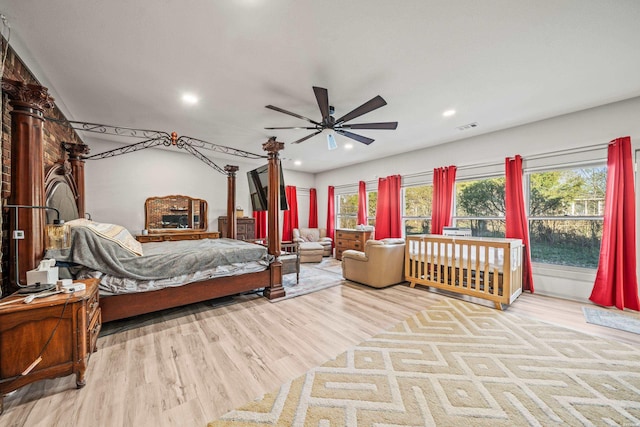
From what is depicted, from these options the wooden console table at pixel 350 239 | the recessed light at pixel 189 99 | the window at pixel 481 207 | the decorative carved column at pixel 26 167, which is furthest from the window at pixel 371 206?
the decorative carved column at pixel 26 167

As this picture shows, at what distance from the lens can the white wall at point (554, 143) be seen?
311cm

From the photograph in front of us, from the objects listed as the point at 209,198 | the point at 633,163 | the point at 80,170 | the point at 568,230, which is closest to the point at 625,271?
the point at 568,230

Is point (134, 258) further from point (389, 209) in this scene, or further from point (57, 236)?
point (389, 209)

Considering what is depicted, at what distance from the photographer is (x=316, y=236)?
7.25m

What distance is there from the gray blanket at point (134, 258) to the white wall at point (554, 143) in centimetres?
424

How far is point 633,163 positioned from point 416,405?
4052 millimetres

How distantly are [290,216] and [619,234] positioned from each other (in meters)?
6.28

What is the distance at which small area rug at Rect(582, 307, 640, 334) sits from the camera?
2546 mm

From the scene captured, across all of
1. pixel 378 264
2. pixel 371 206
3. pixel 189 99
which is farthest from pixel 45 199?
pixel 371 206

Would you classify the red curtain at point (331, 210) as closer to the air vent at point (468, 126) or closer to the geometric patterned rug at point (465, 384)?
the air vent at point (468, 126)

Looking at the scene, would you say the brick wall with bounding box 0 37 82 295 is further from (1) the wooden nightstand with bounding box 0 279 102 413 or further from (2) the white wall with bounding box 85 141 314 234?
(2) the white wall with bounding box 85 141 314 234

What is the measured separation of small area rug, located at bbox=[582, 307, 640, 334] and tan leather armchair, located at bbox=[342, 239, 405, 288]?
2229 mm

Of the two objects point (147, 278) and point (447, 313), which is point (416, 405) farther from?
point (147, 278)

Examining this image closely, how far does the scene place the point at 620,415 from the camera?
1434 millimetres
